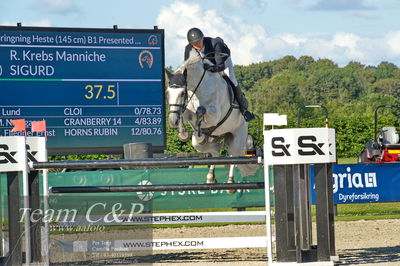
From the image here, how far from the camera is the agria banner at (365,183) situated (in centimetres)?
1184

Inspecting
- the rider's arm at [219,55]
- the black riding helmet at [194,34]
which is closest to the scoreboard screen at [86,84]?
the rider's arm at [219,55]

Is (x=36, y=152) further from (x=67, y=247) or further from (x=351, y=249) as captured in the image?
(x=351, y=249)

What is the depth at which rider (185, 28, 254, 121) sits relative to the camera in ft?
27.2

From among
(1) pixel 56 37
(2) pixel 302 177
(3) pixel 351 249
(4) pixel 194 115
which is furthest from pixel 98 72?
(2) pixel 302 177

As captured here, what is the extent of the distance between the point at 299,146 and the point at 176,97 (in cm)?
192

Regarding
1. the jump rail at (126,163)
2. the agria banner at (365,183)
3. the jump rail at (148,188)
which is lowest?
the agria banner at (365,183)

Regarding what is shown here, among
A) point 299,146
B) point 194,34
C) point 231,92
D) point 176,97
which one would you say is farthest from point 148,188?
point 231,92

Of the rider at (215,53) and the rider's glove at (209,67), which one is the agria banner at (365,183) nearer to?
the rider at (215,53)

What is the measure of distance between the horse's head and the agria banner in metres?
4.42

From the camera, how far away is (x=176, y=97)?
25.8 feet

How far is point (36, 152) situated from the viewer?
6609 millimetres

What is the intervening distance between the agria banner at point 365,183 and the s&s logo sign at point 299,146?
546 cm

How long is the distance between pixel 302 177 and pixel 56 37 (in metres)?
7.03

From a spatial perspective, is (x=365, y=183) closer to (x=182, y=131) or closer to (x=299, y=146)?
(x=182, y=131)
